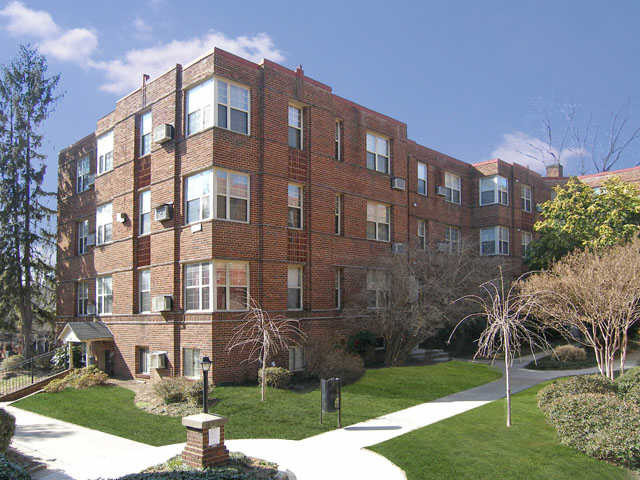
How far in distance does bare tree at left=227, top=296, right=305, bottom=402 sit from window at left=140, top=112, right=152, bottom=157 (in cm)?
795

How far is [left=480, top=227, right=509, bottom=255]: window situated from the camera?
30.6 m

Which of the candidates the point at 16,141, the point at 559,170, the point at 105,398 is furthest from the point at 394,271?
the point at 559,170

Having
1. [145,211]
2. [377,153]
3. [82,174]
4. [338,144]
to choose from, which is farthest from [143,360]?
[377,153]

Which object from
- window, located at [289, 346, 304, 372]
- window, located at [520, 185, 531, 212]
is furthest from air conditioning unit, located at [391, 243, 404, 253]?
window, located at [520, 185, 531, 212]

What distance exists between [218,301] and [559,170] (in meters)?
35.5

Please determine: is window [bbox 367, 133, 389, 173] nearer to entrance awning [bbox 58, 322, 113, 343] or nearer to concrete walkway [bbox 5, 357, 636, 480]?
concrete walkway [bbox 5, 357, 636, 480]

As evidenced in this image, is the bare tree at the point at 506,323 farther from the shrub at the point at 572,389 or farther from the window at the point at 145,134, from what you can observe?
the window at the point at 145,134

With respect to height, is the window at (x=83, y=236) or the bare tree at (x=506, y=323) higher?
the window at (x=83, y=236)

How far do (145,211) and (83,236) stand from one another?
720cm

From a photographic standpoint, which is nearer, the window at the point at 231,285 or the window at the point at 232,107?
the window at the point at 231,285

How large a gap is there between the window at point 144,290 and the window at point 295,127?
7.50 m

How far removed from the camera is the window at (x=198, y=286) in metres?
17.3

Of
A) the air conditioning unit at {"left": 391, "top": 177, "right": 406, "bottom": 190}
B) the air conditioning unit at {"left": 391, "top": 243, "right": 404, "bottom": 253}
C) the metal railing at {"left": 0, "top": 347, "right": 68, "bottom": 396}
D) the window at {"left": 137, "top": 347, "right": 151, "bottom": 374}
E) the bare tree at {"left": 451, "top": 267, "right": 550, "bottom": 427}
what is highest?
the air conditioning unit at {"left": 391, "top": 177, "right": 406, "bottom": 190}

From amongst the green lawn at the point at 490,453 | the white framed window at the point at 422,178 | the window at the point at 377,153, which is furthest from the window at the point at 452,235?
the green lawn at the point at 490,453
